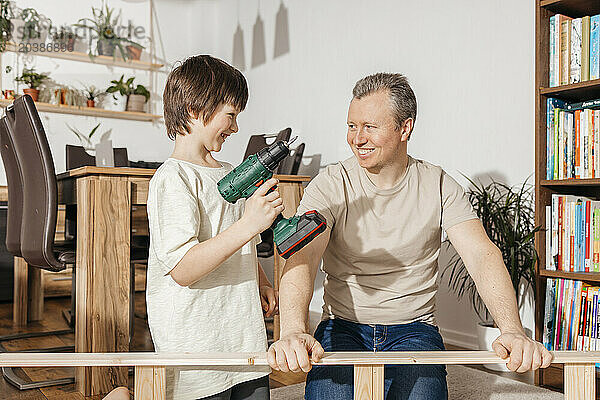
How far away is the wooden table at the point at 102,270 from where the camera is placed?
2.17 meters

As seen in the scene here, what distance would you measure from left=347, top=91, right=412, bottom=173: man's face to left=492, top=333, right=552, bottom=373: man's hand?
60 cm

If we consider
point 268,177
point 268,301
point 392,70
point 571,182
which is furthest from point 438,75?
point 268,177

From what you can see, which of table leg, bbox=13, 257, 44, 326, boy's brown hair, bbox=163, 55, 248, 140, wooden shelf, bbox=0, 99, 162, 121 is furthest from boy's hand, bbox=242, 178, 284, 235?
wooden shelf, bbox=0, 99, 162, 121

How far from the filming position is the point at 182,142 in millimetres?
1360

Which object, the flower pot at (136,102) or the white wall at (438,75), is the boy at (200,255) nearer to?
the white wall at (438,75)

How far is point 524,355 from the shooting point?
41.8 inches

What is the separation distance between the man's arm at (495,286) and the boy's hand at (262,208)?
46 centimetres

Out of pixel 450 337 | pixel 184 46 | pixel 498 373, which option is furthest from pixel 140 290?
pixel 498 373

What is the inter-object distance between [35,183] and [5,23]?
2.83 meters

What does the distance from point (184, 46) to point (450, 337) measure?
356cm

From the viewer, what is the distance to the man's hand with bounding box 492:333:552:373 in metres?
1.05

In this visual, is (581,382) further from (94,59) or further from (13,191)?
(94,59)

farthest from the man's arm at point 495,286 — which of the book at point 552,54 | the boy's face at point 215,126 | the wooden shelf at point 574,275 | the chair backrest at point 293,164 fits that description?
Result: the chair backrest at point 293,164

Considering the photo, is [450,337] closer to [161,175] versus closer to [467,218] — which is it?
[467,218]
